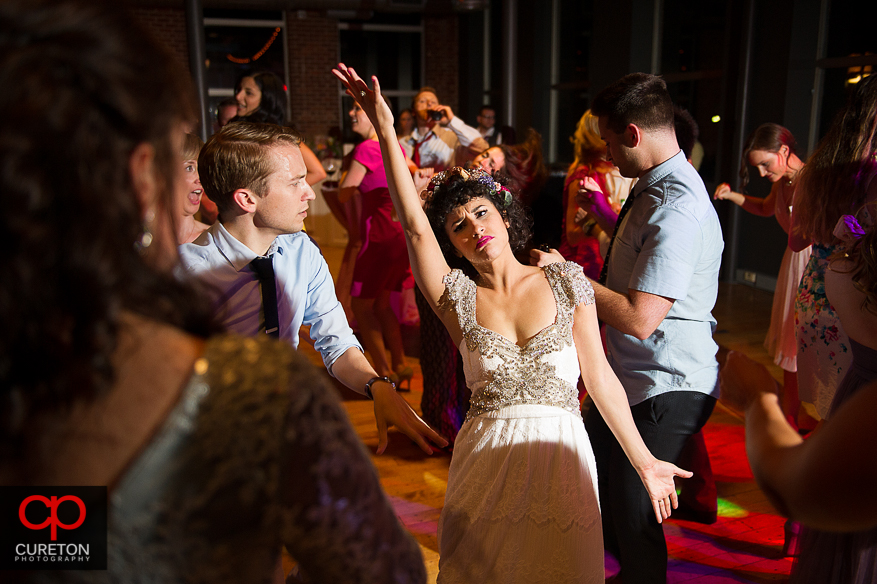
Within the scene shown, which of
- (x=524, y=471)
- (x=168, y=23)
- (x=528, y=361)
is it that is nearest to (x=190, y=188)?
(x=528, y=361)

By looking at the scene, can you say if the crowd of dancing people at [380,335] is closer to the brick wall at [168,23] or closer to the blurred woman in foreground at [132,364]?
the blurred woman in foreground at [132,364]

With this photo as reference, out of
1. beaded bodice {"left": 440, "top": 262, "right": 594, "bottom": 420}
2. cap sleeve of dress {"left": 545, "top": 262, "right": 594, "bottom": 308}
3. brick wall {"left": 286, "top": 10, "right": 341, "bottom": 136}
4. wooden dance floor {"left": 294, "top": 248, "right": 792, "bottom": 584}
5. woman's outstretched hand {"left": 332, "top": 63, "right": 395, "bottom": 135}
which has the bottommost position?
wooden dance floor {"left": 294, "top": 248, "right": 792, "bottom": 584}

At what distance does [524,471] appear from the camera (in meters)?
1.60

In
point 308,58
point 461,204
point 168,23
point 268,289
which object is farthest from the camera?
point 308,58

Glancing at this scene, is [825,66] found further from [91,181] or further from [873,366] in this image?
[91,181]

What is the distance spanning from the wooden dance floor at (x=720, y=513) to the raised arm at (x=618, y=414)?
0.71 metres

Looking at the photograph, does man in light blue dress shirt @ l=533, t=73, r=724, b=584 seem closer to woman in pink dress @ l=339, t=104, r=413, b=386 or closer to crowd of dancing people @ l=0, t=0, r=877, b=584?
crowd of dancing people @ l=0, t=0, r=877, b=584

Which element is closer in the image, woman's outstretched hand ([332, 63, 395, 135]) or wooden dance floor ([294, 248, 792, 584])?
woman's outstretched hand ([332, 63, 395, 135])

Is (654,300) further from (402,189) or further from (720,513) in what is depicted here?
(720,513)

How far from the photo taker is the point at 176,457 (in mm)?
566

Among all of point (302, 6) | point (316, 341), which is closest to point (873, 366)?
point (316, 341)

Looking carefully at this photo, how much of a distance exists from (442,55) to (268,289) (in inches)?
444

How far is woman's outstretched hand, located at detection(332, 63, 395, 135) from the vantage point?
162 centimetres

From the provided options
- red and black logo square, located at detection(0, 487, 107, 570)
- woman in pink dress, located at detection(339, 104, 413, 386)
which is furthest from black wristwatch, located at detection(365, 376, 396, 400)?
woman in pink dress, located at detection(339, 104, 413, 386)
